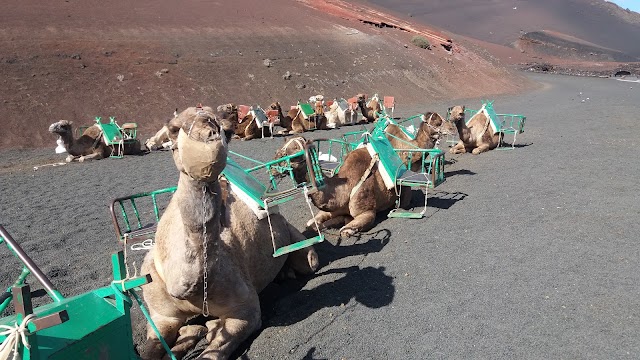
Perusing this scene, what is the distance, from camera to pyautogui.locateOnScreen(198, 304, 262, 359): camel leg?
152 inches

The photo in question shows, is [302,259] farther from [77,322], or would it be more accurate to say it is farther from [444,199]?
[444,199]

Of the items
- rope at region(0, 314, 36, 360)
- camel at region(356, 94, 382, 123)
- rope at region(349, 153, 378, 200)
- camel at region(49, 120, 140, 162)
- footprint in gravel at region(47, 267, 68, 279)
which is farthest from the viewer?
camel at region(356, 94, 382, 123)

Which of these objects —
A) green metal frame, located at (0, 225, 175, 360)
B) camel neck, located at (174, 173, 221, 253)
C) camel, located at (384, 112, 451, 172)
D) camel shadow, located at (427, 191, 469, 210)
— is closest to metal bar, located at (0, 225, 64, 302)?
green metal frame, located at (0, 225, 175, 360)

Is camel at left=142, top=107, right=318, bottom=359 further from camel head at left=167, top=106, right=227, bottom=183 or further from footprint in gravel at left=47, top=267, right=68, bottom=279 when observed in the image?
footprint in gravel at left=47, top=267, right=68, bottom=279

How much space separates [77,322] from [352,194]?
4.86m

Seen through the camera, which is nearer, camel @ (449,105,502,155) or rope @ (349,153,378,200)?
rope @ (349,153,378,200)

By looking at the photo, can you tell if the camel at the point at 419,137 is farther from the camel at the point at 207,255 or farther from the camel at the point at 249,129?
the camel at the point at 249,129

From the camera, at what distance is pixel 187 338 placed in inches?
166

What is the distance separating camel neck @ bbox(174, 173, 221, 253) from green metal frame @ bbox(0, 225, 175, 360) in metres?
0.48

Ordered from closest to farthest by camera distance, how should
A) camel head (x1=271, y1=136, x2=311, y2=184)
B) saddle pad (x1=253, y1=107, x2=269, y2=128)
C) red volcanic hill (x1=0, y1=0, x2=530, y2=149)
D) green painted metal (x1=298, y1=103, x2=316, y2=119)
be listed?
camel head (x1=271, y1=136, x2=311, y2=184) → saddle pad (x1=253, y1=107, x2=269, y2=128) → green painted metal (x1=298, y1=103, x2=316, y2=119) → red volcanic hill (x1=0, y1=0, x2=530, y2=149)

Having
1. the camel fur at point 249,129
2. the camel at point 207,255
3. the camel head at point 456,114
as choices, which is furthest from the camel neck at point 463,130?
the camel at point 207,255

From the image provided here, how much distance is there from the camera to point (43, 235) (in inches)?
282

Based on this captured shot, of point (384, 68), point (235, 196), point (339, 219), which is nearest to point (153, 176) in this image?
point (339, 219)

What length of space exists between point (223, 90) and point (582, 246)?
864 inches
